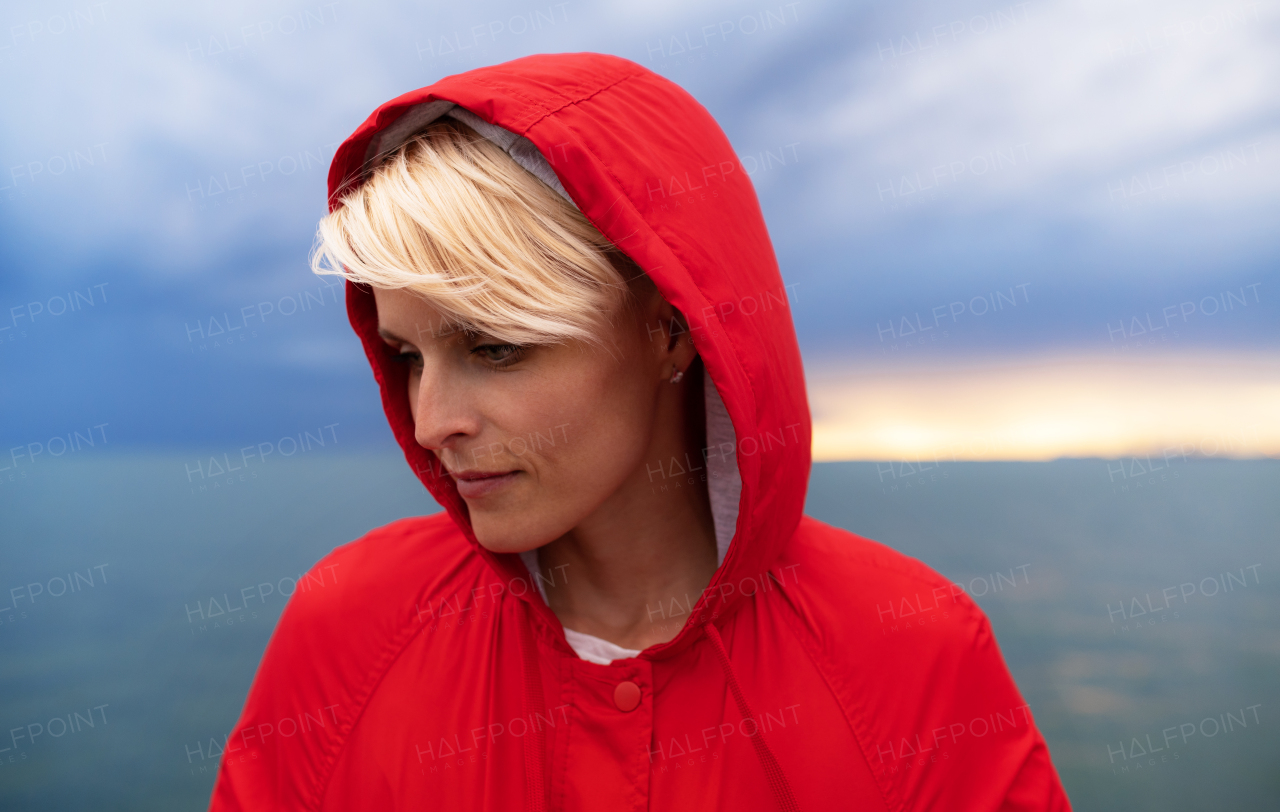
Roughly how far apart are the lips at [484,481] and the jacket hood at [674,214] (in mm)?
196

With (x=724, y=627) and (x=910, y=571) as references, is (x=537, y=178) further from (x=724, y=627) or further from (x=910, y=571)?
(x=910, y=571)

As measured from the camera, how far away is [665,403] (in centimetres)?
121

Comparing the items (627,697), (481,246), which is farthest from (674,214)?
(627,697)

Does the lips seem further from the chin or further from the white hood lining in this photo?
the white hood lining

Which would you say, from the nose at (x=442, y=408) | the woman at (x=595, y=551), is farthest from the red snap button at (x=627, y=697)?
the nose at (x=442, y=408)

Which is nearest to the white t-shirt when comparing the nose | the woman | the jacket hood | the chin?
the woman

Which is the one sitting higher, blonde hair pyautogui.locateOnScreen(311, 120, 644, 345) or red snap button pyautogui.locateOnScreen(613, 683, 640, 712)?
blonde hair pyautogui.locateOnScreen(311, 120, 644, 345)

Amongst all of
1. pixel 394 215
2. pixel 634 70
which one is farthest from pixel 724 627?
pixel 634 70

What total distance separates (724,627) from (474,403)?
1.79 feet

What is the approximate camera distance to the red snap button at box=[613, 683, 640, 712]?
104 centimetres

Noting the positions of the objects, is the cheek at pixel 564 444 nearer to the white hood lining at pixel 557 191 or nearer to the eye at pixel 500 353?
the eye at pixel 500 353

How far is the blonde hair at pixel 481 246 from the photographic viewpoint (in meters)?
0.90

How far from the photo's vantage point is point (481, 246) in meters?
0.92

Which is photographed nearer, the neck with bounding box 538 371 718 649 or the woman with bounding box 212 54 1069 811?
the woman with bounding box 212 54 1069 811
